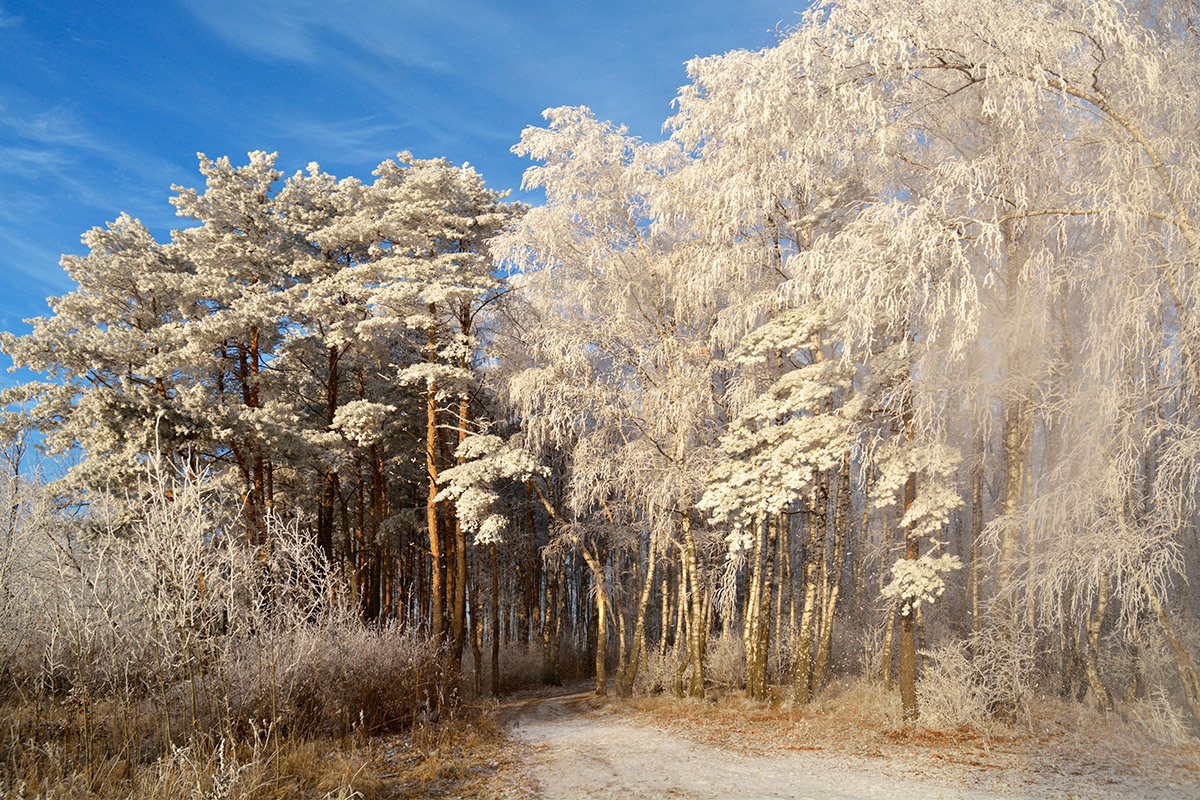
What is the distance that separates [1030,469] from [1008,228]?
18.6 feet

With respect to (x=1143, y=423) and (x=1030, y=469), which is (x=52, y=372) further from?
(x=1030, y=469)

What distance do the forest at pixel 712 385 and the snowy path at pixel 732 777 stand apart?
213 cm

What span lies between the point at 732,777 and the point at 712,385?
7.43m

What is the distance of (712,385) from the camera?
13555 millimetres

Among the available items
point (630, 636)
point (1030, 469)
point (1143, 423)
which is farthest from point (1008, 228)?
point (630, 636)

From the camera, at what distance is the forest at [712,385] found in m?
7.46

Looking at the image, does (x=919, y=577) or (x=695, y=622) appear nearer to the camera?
(x=919, y=577)

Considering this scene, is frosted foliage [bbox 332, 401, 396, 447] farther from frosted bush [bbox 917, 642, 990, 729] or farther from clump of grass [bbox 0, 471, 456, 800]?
frosted bush [bbox 917, 642, 990, 729]

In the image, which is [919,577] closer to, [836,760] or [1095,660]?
[836,760]

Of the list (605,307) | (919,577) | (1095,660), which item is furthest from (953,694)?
(605,307)

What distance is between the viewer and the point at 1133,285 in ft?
24.8

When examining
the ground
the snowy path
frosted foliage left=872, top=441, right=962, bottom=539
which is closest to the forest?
frosted foliage left=872, top=441, right=962, bottom=539

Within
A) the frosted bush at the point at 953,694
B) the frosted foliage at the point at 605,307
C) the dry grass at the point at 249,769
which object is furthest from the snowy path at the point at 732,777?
the frosted foliage at the point at 605,307

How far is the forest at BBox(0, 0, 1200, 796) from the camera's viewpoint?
746 centimetres
